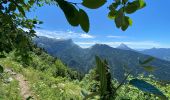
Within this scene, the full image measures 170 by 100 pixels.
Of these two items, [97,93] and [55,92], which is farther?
[55,92]

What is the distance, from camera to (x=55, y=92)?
22.5 m

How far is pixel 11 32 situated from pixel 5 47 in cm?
19

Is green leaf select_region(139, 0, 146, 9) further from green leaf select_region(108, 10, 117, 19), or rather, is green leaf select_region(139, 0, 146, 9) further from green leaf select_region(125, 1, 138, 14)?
green leaf select_region(108, 10, 117, 19)

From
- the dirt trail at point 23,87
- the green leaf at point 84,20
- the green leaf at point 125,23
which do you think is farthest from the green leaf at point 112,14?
the dirt trail at point 23,87

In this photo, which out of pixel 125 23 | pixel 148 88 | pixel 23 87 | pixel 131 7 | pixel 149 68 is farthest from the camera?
pixel 23 87

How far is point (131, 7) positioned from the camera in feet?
3.92

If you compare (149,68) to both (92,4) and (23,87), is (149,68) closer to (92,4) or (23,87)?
(92,4)

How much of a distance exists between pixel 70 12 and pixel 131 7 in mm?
270

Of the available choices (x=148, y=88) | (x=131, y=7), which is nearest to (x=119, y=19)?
(x=131, y=7)

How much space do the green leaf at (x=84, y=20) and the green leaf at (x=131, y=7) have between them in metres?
0.18

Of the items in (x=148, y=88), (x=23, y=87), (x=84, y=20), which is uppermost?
(x=84, y=20)

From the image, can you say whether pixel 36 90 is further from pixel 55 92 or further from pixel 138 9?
pixel 138 9

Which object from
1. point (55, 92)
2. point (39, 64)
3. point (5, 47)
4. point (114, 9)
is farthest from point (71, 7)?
point (39, 64)

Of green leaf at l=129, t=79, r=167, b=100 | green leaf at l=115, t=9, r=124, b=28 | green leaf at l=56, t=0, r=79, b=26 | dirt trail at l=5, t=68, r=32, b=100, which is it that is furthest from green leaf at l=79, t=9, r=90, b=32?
dirt trail at l=5, t=68, r=32, b=100
